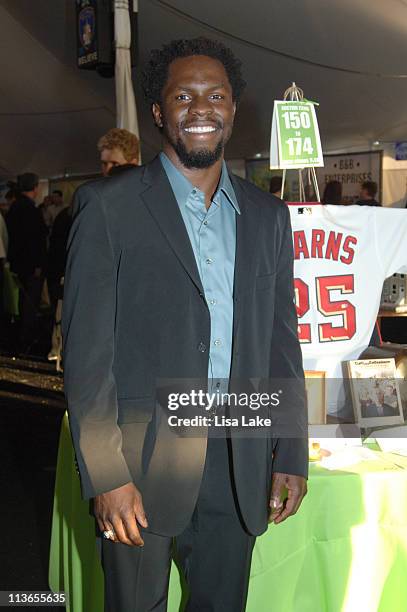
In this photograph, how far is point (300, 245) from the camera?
2.37m

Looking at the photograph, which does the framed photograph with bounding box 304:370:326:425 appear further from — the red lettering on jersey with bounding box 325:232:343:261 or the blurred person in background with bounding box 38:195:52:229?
the blurred person in background with bounding box 38:195:52:229

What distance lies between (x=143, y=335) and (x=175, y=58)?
1.91 ft

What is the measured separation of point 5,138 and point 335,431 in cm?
997

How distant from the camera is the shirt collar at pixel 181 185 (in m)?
1.52

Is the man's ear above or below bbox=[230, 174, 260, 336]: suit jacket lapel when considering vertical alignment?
above

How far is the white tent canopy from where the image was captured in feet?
24.3

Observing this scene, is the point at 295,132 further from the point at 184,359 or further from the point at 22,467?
the point at 22,467

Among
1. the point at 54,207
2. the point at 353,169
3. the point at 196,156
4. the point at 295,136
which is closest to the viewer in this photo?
the point at 196,156

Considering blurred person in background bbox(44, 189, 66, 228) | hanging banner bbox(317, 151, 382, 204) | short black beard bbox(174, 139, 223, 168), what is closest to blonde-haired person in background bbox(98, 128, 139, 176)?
short black beard bbox(174, 139, 223, 168)

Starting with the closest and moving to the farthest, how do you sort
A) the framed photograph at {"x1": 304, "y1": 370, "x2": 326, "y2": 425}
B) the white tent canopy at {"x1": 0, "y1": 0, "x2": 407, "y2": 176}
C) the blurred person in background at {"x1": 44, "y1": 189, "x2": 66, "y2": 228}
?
the framed photograph at {"x1": 304, "y1": 370, "x2": 326, "y2": 425}, the white tent canopy at {"x1": 0, "y1": 0, "x2": 407, "y2": 176}, the blurred person in background at {"x1": 44, "y1": 189, "x2": 66, "y2": 228}

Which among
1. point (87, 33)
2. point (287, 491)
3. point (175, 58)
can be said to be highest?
point (87, 33)

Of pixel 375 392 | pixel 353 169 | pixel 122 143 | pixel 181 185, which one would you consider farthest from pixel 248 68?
pixel 181 185

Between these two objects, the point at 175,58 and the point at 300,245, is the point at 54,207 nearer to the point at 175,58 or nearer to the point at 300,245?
the point at 300,245

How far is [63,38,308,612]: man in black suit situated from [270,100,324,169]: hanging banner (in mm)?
729
